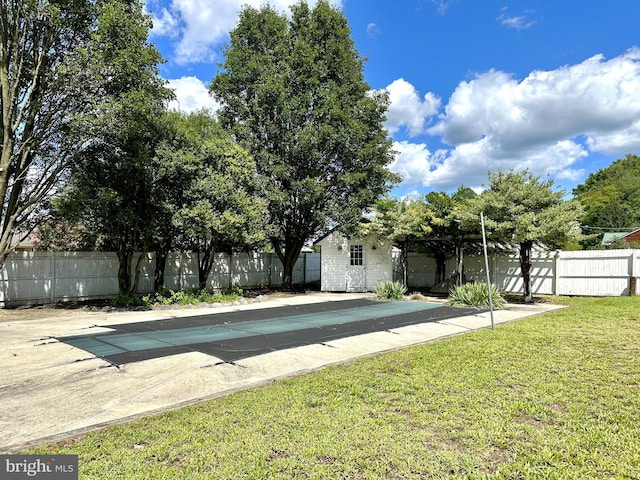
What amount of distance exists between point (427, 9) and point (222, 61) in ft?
27.6

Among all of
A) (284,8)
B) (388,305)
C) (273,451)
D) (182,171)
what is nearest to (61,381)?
(273,451)

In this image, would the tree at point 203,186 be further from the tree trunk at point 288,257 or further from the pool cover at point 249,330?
the tree trunk at point 288,257

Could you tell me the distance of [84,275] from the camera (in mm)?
13500

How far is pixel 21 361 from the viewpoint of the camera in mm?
5578

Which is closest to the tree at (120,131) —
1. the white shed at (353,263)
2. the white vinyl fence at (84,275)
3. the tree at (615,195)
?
the white vinyl fence at (84,275)

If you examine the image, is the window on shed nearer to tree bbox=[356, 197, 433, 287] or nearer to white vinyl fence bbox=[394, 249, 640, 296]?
tree bbox=[356, 197, 433, 287]

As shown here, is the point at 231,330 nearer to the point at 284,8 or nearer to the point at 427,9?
the point at 427,9

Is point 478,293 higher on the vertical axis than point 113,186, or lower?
lower

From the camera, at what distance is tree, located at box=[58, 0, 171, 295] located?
9883mm

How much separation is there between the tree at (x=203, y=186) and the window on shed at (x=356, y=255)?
530 centimetres

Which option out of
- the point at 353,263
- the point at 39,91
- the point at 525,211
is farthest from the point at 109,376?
the point at 353,263

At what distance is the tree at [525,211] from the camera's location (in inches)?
466

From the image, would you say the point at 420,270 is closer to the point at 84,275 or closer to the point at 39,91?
the point at 84,275

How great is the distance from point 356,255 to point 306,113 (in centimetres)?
625
